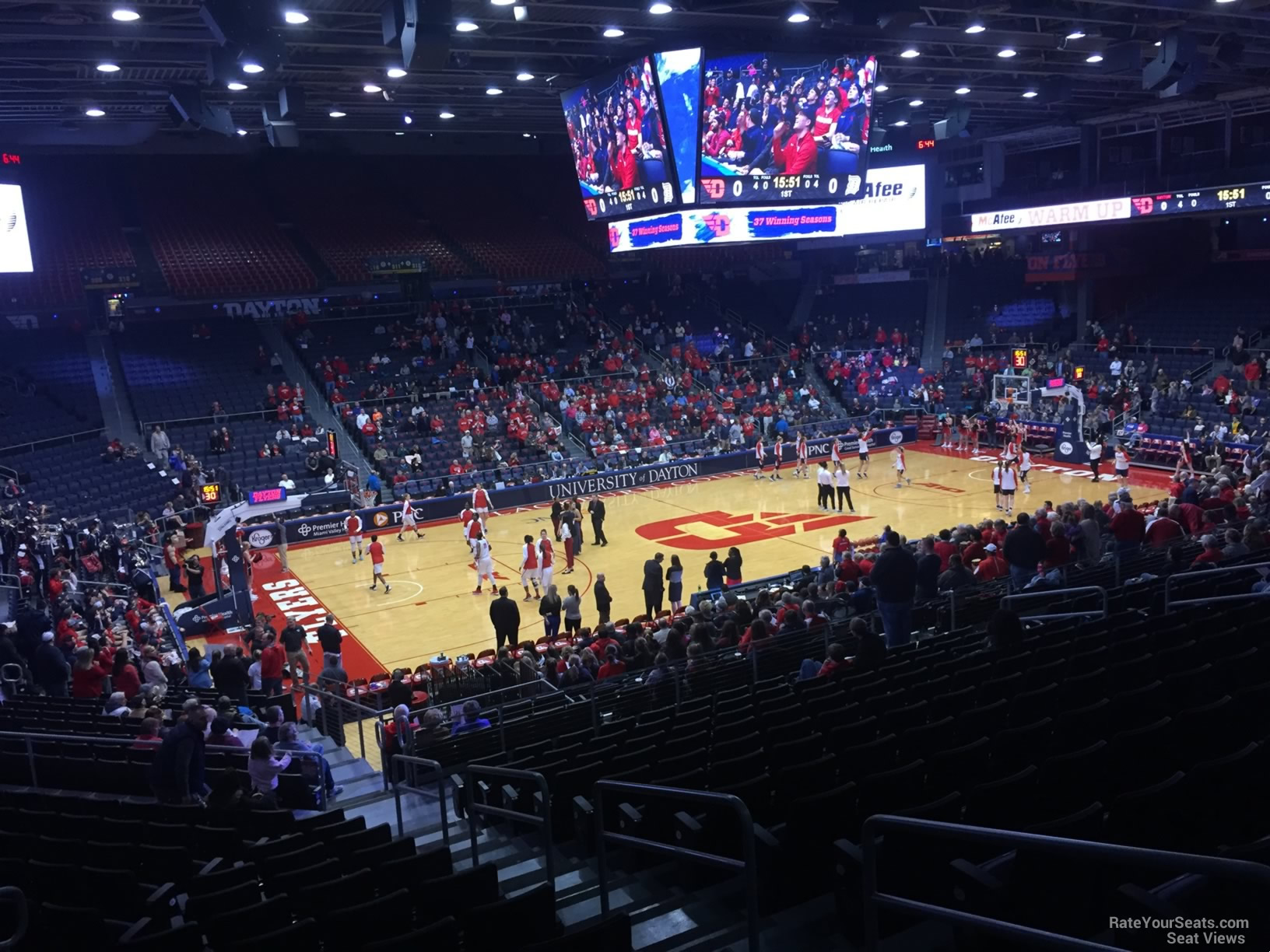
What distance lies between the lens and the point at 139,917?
5.65 meters

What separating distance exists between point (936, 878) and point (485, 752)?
6.87m

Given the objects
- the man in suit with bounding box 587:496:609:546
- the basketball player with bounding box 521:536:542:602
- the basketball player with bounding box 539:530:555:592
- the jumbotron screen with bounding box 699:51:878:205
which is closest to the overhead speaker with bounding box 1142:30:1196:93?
the jumbotron screen with bounding box 699:51:878:205

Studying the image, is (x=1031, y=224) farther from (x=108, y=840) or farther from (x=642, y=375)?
(x=108, y=840)

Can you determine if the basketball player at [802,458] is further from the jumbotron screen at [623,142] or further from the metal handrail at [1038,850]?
the metal handrail at [1038,850]

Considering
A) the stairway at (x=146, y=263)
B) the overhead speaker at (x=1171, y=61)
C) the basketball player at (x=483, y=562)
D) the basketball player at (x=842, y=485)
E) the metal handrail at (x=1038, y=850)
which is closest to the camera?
the metal handrail at (x=1038, y=850)

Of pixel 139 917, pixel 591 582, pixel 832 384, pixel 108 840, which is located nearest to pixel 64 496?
pixel 591 582

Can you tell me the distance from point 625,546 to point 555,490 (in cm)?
738

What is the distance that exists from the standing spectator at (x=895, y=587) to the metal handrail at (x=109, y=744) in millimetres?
6308

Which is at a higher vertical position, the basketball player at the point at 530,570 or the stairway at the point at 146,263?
the stairway at the point at 146,263

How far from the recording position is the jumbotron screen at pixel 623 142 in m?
20.6

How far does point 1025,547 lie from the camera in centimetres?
1356

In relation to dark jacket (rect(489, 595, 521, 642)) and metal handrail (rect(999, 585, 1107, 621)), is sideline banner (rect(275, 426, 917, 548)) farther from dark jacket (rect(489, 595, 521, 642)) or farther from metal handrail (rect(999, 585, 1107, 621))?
metal handrail (rect(999, 585, 1107, 621))

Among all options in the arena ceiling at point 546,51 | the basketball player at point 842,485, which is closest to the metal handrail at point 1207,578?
the arena ceiling at point 546,51

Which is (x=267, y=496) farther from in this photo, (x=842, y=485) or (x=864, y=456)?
(x=864, y=456)
